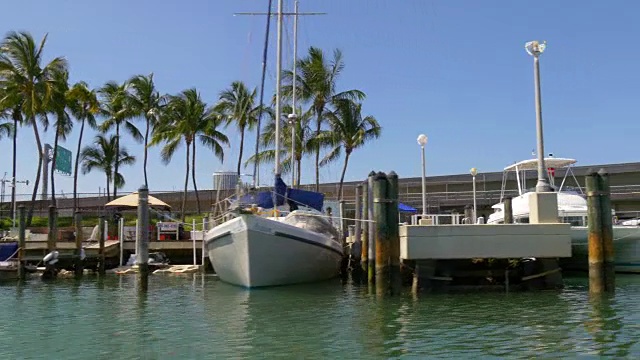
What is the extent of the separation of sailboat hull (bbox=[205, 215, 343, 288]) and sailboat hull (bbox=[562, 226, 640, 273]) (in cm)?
986

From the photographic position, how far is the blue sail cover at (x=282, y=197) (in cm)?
2139

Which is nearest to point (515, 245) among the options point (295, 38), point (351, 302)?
point (351, 302)

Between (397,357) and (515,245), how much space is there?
21.0ft

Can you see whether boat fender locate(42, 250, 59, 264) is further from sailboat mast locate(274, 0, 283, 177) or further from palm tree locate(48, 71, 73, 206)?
palm tree locate(48, 71, 73, 206)

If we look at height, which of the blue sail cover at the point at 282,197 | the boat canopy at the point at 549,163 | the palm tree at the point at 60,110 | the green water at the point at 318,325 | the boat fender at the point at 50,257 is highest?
the palm tree at the point at 60,110

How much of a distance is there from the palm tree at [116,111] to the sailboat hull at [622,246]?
115 feet

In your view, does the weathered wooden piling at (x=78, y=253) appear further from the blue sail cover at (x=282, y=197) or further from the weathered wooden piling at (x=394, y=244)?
the weathered wooden piling at (x=394, y=244)

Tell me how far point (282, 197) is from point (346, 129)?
20.9 metres

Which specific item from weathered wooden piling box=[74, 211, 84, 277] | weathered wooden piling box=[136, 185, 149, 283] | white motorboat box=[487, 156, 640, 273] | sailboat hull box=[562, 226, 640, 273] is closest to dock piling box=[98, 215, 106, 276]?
weathered wooden piling box=[74, 211, 84, 277]

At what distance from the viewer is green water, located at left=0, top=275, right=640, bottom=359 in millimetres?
9844

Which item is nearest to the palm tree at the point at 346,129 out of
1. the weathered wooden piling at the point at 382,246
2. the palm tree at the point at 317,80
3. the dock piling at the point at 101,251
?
the palm tree at the point at 317,80

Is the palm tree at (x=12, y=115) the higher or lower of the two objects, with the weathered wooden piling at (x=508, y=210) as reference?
higher

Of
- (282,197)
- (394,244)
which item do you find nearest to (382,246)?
(394,244)

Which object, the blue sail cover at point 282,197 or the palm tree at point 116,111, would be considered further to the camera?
the palm tree at point 116,111
